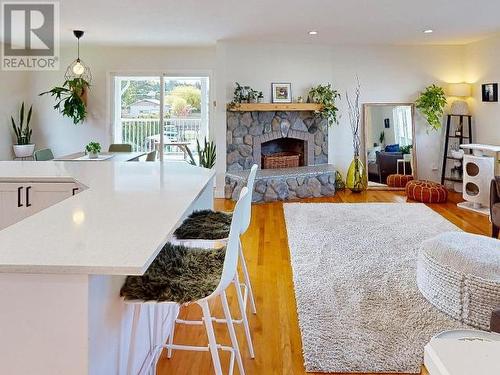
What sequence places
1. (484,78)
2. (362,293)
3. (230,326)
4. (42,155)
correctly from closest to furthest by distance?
1. (230,326)
2. (362,293)
3. (42,155)
4. (484,78)

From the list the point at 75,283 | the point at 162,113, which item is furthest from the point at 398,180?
the point at 75,283

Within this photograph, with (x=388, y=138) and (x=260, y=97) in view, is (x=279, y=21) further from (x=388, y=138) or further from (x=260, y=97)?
(x=388, y=138)

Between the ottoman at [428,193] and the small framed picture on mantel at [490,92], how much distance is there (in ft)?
5.00

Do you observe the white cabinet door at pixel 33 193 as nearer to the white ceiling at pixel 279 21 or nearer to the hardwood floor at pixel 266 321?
the hardwood floor at pixel 266 321

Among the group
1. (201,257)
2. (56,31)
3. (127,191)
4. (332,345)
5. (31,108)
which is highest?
(56,31)

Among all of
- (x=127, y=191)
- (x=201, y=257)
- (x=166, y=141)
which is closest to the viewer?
(x=201, y=257)

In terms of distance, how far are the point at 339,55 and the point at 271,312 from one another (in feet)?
18.2

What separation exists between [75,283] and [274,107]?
5907mm

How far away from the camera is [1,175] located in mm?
2869

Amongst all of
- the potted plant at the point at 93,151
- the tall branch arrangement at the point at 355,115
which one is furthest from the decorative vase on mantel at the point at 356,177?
the potted plant at the point at 93,151

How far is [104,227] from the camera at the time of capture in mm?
1539

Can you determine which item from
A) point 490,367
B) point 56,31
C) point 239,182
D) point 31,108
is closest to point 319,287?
point 490,367

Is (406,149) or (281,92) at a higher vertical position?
(281,92)

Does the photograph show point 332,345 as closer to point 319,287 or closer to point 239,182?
point 319,287
